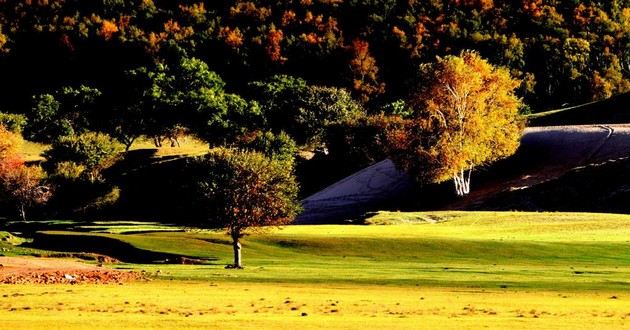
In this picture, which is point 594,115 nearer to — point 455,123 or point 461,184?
point 461,184

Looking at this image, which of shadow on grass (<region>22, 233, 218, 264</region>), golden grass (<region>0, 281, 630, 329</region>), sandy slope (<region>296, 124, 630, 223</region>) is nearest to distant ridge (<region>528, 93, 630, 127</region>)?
sandy slope (<region>296, 124, 630, 223</region>)

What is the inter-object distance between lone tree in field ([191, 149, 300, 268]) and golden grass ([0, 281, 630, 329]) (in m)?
21.2

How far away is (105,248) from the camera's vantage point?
68000 millimetres

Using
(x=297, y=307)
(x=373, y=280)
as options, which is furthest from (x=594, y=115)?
(x=297, y=307)

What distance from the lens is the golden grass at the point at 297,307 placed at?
24.8 m

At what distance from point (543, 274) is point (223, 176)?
25.7 metres

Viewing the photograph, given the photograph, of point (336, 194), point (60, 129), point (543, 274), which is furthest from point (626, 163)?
point (60, 129)

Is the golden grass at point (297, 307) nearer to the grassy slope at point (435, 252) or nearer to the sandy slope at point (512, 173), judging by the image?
the grassy slope at point (435, 252)

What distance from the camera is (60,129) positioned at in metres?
172

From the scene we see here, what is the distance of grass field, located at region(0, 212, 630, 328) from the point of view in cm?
2638

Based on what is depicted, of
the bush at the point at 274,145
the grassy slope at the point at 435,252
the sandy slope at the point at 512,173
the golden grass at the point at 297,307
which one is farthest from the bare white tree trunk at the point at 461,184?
the golden grass at the point at 297,307

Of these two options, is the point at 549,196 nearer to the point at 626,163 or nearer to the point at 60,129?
the point at 626,163

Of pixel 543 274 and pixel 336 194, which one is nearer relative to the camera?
pixel 543 274

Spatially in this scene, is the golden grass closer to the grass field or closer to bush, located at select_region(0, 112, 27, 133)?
the grass field
